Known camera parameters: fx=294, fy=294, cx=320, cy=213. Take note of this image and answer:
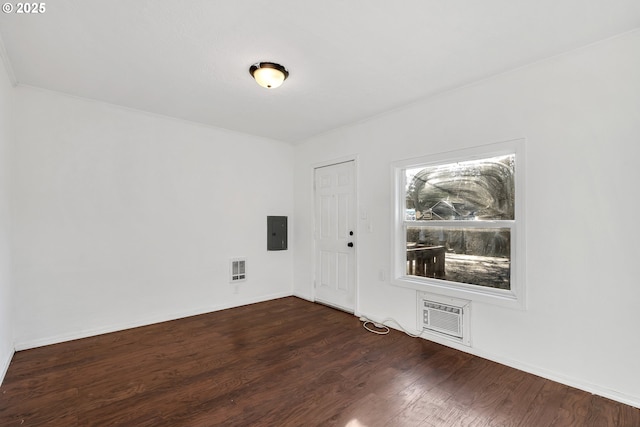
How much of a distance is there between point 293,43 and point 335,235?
2670mm

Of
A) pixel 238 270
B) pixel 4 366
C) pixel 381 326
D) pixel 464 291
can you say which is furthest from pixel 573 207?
pixel 4 366

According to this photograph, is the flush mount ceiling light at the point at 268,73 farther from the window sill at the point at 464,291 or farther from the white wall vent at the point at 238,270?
the white wall vent at the point at 238,270

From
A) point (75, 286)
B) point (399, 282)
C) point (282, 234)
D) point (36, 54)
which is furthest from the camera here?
point (282, 234)

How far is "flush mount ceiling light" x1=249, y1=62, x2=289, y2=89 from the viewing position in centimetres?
243

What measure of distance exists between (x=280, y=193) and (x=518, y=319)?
3529 mm

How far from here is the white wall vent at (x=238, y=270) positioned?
14.0 feet

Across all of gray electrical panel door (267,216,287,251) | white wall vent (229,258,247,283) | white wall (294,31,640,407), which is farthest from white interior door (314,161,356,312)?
white wall (294,31,640,407)

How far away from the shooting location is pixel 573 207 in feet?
7.41

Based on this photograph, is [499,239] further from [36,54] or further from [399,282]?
[36,54]

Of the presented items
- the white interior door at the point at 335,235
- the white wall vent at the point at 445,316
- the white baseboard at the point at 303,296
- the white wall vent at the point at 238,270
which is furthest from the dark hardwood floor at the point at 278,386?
the white baseboard at the point at 303,296

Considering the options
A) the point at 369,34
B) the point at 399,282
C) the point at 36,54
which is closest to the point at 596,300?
the point at 399,282

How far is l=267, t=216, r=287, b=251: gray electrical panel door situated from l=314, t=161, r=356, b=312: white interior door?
57cm

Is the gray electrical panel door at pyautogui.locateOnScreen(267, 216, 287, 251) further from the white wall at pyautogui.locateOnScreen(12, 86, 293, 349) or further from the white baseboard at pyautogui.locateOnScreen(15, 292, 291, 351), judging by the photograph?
the white baseboard at pyautogui.locateOnScreen(15, 292, 291, 351)

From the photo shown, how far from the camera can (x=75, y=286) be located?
10.2ft
